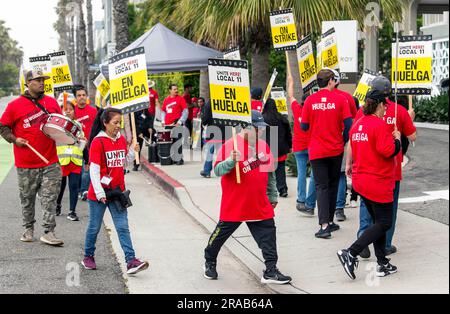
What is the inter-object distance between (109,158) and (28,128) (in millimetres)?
1638

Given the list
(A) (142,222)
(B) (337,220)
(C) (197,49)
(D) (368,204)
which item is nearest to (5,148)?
(C) (197,49)

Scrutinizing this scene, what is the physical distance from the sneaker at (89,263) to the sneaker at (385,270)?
271 centimetres

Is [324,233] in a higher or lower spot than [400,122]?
lower

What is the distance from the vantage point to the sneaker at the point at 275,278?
671cm

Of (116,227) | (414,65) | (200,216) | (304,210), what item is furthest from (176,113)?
(116,227)

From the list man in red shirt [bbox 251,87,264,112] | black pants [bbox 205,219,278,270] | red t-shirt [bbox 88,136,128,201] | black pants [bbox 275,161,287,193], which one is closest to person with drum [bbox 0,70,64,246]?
red t-shirt [bbox 88,136,128,201]

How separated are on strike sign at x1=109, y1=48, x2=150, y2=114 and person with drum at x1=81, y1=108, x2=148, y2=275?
2.94 feet

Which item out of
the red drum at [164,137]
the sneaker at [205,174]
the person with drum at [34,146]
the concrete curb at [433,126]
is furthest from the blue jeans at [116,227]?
the concrete curb at [433,126]

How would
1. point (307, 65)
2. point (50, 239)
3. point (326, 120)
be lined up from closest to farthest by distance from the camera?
point (326, 120), point (50, 239), point (307, 65)

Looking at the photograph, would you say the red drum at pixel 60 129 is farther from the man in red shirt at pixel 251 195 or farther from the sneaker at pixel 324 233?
the sneaker at pixel 324 233

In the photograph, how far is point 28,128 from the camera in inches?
332

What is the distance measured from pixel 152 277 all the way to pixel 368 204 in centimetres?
212

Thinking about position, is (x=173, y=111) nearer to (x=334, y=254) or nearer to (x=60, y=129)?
(x=60, y=129)

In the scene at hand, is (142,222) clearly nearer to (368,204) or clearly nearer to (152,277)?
(152,277)
